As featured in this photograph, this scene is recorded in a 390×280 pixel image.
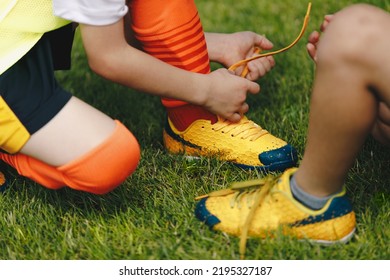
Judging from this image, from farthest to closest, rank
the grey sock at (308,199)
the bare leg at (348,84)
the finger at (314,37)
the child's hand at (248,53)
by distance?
the child's hand at (248,53)
the finger at (314,37)
the grey sock at (308,199)
the bare leg at (348,84)

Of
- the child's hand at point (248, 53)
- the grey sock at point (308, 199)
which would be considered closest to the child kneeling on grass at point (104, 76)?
the child's hand at point (248, 53)

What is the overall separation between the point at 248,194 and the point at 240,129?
0.97 feet

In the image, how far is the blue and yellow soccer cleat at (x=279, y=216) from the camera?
59.9 inches

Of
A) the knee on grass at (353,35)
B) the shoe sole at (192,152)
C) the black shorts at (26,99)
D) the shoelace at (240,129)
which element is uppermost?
the knee on grass at (353,35)

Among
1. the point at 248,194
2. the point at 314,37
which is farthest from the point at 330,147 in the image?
the point at 314,37

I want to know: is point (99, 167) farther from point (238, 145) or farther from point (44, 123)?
point (238, 145)

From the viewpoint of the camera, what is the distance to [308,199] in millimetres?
1521

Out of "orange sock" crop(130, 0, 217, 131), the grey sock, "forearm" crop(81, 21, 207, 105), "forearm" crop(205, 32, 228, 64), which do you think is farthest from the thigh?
"forearm" crop(205, 32, 228, 64)

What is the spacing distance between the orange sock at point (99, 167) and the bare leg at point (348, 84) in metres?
0.41

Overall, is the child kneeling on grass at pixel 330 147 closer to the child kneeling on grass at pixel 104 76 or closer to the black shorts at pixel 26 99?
the child kneeling on grass at pixel 104 76

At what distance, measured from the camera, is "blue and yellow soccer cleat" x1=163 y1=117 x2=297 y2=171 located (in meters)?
1.83

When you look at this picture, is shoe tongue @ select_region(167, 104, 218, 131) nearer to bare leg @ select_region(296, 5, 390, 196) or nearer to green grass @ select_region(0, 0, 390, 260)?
green grass @ select_region(0, 0, 390, 260)

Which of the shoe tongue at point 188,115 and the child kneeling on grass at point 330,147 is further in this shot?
the shoe tongue at point 188,115

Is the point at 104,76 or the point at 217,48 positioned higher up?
the point at 104,76
